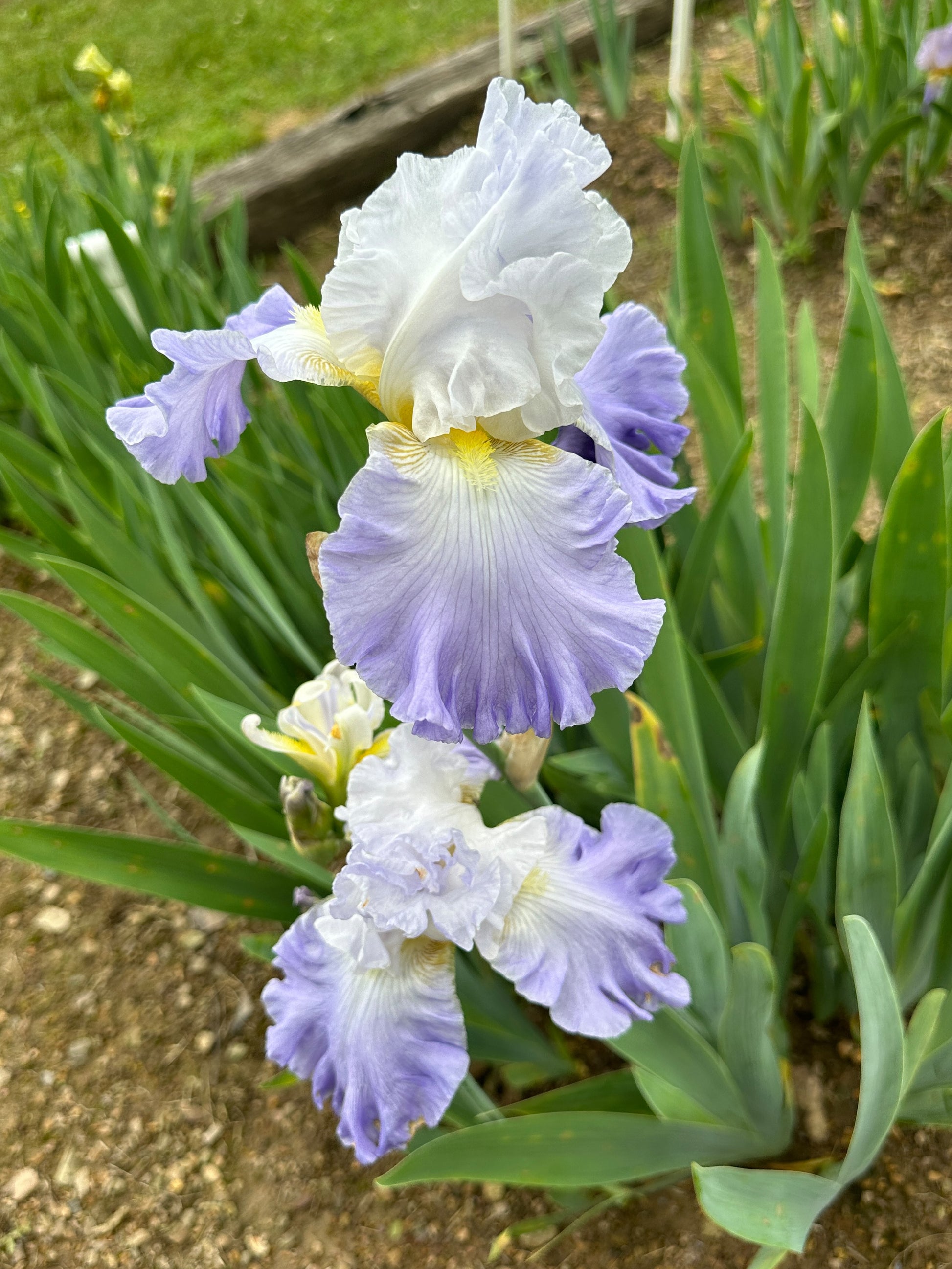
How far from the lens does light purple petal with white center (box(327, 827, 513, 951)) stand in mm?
708

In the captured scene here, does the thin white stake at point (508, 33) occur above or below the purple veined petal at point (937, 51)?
above

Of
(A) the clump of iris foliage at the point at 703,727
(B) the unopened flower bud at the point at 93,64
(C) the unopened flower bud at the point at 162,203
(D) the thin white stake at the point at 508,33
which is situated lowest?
(A) the clump of iris foliage at the point at 703,727

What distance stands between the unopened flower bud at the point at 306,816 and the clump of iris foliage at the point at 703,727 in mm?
95

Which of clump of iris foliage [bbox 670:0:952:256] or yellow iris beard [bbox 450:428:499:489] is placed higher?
yellow iris beard [bbox 450:428:499:489]

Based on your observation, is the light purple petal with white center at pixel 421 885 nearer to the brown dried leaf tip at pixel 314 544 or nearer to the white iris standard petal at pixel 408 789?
the white iris standard petal at pixel 408 789

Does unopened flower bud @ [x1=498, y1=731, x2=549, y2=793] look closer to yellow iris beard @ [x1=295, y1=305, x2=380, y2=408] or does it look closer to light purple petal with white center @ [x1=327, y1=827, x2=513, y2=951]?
light purple petal with white center @ [x1=327, y1=827, x2=513, y2=951]

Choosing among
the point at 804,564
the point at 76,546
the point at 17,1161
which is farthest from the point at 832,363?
the point at 17,1161

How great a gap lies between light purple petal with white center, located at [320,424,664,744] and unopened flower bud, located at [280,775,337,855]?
1.12 feet

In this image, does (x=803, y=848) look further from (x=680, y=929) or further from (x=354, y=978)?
(x=354, y=978)

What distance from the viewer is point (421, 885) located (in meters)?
0.71

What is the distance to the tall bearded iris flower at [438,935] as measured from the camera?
2.37ft

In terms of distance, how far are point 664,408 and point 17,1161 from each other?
4.73 ft

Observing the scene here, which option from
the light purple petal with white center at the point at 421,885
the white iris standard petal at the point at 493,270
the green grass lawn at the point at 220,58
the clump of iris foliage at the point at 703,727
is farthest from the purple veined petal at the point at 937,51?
the green grass lawn at the point at 220,58

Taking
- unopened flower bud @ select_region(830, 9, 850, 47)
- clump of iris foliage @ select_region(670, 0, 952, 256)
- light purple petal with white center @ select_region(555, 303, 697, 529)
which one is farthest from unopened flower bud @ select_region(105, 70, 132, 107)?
light purple petal with white center @ select_region(555, 303, 697, 529)
